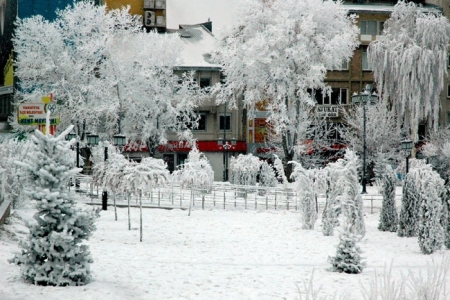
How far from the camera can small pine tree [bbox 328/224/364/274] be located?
14.5 metres

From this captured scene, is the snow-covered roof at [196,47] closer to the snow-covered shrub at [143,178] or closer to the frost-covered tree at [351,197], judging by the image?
the snow-covered shrub at [143,178]

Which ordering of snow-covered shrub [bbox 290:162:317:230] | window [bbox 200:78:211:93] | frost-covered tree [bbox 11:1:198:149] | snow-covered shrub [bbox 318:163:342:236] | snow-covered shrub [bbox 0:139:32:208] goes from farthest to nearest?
window [bbox 200:78:211:93]
frost-covered tree [bbox 11:1:198:149]
snow-covered shrub [bbox 290:162:317:230]
snow-covered shrub [bbox 318:163:342:236]
snow-covered shrub [bbox 0:139:32:208]

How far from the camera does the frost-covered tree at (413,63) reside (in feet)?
134

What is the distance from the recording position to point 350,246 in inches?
584

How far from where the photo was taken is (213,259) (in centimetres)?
1636

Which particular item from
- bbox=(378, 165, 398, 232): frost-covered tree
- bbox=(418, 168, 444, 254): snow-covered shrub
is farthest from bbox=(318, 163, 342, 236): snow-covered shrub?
bbox=(418, 168, 444, 254): snow-covered shrub

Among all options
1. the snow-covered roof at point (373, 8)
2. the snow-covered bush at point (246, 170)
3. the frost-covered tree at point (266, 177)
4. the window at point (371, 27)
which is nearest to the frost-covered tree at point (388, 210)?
the snow-covered bush at point (246, 170)

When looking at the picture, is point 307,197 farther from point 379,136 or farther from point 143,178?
point 379,136

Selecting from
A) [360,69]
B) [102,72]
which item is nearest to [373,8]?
[360,69]

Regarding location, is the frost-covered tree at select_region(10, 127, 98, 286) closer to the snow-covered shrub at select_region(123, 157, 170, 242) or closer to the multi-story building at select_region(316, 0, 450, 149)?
the snow-covered shrub at select_region(123, 157, 170, 242)

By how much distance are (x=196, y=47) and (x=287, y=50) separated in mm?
14070

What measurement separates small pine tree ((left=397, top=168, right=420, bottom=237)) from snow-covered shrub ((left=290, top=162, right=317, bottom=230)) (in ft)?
11.0

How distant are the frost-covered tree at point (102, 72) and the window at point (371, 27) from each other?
17.5 m

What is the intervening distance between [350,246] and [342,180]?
5.45 m
